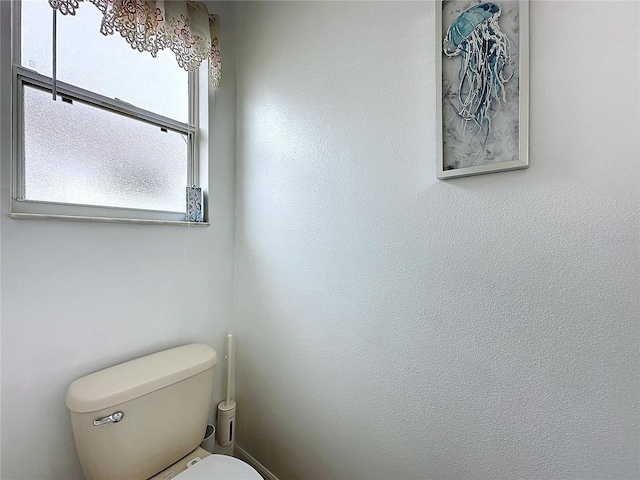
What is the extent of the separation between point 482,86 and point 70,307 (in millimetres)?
1459

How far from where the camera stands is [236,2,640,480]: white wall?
2.12 feet

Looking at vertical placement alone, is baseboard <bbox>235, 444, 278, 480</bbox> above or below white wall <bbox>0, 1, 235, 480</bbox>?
below

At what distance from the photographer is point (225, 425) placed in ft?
4.38

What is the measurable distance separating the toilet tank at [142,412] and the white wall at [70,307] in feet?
0.34

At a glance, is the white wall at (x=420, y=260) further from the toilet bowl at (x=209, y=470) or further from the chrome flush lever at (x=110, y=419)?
the chrome flush lever at (x=110, y=419)

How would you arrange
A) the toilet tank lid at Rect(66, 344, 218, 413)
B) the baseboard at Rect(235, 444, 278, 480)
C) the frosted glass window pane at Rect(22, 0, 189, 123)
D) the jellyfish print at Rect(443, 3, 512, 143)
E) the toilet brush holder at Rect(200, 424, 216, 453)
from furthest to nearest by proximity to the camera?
the baseboard at Rect(235, 444, 278, 480) → the toilet brush holder at Rect(200, 424, 216, 453) → the frosted glass window pane at Rect(22, 0, 189, 123) → the toilet tank lid at Rect(66, 344, 218, 413) → the jellyfish print at Rect(443, 3, 512, 143)

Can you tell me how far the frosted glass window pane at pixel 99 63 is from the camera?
955mm

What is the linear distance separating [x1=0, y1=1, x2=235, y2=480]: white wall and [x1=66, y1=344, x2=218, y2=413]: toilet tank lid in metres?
0.09

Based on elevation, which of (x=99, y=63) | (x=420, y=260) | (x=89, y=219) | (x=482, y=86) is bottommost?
(x=420, y=260)

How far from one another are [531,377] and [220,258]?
1261 millimetres

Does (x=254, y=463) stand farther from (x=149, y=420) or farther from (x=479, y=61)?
(x=479, y=61)

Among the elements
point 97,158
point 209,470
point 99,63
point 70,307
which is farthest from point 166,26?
point 209,470

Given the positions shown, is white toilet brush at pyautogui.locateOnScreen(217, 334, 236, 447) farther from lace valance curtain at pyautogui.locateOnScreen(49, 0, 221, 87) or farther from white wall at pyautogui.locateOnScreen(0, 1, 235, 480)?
lace valance curtain at pyautogui.locateOnScreen(49, 0, 221, 87)

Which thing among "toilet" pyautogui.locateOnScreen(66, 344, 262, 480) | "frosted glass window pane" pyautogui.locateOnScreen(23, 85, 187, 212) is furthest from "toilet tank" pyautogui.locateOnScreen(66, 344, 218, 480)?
"frosted glass window pane" pyautogui.locateOnScreen(23, 85, 187, 212)
